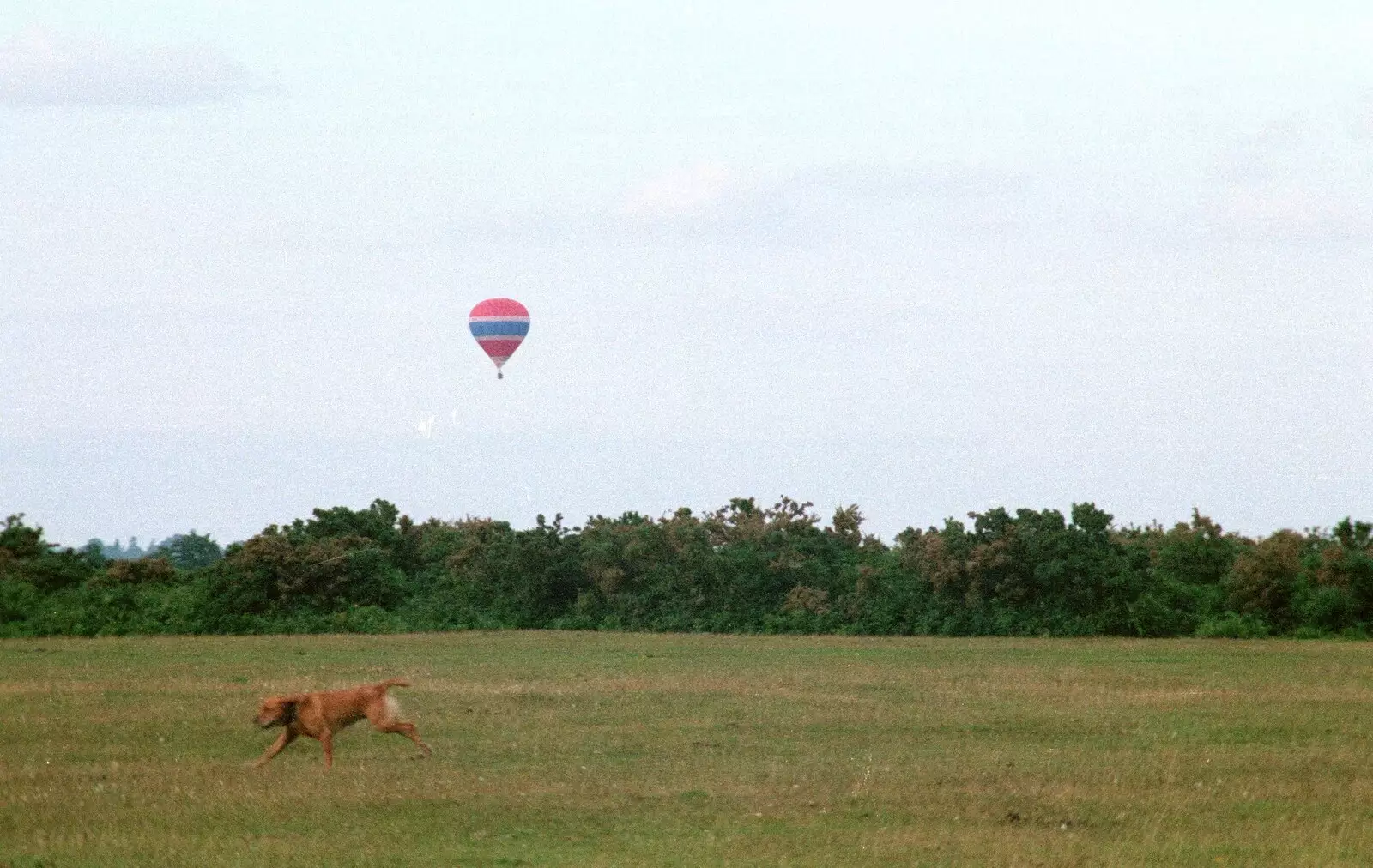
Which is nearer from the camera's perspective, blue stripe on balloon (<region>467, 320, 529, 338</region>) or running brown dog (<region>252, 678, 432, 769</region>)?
running brown dog (<region>252, 678, 432, 769</region>)

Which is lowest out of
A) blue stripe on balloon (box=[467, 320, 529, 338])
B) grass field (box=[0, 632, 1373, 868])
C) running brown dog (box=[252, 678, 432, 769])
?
grass field (box=[0, 632, 1373, 868])

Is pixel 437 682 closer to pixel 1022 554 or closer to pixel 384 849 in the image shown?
pixel 384 849

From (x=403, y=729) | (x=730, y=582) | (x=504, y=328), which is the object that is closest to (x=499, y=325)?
(x=504, y=328)

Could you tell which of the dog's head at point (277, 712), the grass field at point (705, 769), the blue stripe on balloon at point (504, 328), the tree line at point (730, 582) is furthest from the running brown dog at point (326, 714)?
the blue stripe on balloon at point (504, 328)

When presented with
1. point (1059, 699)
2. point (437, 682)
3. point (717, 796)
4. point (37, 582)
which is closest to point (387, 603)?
point (37, 582)

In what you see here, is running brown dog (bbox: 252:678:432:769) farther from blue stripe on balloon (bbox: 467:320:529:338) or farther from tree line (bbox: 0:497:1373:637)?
blue stripe on balloon (bbox: 467:320:529:338)

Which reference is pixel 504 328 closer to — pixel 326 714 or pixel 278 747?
pixel 326 714

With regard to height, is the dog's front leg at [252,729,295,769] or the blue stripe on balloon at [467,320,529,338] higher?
the blue stripe on balloon at [467,320,529,338]

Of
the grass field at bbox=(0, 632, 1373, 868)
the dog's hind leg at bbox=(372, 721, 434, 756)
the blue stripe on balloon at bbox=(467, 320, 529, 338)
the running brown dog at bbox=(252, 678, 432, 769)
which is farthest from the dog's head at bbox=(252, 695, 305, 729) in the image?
the blue stripe on balloon at bbox=(467, 320, 529, 338)
